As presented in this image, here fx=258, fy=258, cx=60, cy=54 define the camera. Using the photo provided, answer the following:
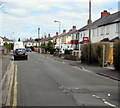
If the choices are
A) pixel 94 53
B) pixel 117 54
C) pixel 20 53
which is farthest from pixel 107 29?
pixel 117 54

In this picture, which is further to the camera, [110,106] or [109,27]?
[109,27]

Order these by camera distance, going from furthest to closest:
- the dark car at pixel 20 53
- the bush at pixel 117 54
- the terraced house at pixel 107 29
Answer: the terraced house at pixel 107 29 < the dark car at pixel 20 53 < the bush at pixel 117 54

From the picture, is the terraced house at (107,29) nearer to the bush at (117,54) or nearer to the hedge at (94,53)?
the hedge at (94,53)

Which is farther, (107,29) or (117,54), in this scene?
(107,29)

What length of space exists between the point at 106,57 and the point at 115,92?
13615mm

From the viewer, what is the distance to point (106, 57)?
24438 mm

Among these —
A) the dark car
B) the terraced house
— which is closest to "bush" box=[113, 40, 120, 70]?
the terraced house

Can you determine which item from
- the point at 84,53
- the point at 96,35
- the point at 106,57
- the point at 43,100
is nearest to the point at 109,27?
the point at 96,35

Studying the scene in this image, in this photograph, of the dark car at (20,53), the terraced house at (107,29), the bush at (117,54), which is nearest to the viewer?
the bush at (117,54)

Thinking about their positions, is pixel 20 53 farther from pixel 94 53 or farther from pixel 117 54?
pixel 117 54

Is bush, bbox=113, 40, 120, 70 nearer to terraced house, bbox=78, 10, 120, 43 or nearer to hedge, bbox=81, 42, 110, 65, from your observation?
hedge, bbox=81, 42, 110, 65

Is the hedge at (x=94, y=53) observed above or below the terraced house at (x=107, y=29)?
below

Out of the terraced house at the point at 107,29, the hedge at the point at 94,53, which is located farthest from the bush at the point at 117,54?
the terraced house at the point at 107,29

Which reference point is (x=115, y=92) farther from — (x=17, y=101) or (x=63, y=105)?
(x=17, y=101)
